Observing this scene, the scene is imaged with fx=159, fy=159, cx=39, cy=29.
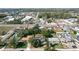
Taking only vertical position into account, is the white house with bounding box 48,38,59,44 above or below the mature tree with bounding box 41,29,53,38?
below

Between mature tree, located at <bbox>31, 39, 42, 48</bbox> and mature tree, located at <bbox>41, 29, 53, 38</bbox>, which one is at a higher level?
mature tree, located at <bbox>41, 29, 53, 38</bbox>

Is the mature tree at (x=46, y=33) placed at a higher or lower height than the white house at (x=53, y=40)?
higher

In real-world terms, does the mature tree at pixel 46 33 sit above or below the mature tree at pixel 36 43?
above
